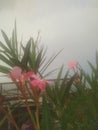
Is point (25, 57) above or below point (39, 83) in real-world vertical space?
above

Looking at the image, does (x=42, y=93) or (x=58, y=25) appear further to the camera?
(x=58, y=25)

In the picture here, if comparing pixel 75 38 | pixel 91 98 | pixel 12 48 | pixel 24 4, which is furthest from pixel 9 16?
pixel 91 98

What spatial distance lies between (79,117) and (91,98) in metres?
0.07

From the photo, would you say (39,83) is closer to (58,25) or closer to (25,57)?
(25,57)

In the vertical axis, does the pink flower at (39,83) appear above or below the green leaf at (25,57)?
below

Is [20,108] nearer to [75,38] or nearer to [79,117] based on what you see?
[79,117]

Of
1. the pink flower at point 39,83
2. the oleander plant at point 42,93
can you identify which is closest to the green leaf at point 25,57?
the oleander plant at point 42,93

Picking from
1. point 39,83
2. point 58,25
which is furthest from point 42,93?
point 58,25

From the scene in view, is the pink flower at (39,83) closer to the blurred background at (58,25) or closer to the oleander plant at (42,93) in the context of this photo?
the oleander plant at (42,93)

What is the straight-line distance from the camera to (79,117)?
0.94 meters

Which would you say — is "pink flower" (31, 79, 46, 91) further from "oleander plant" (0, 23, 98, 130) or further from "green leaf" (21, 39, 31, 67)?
"green leaf" (21, 39, 31, 67)

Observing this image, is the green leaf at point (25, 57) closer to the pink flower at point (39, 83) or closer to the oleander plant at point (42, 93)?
the oleander plant at point (42, 93)

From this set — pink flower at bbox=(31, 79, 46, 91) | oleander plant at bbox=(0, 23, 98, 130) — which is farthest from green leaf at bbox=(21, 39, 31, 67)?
pink flower at bbox=(31, 79, 46, 91)

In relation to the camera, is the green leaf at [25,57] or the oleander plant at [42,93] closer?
the oleander plant at [42,93]
